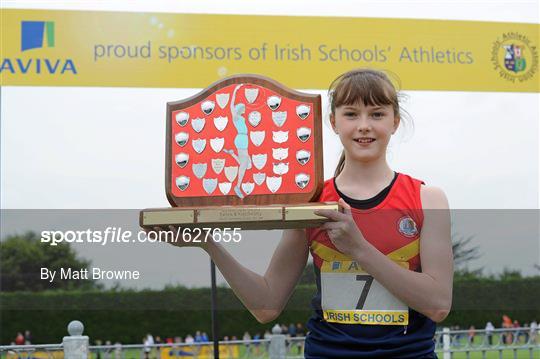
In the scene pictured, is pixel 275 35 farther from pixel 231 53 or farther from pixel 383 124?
pixel 383 124

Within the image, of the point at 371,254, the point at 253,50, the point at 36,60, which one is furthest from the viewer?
the point at 253,50

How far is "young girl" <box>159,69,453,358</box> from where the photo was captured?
45.8 inches

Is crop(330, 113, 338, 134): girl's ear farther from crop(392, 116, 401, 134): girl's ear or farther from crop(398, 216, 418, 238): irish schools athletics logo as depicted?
crop(398, 216, 418, 238): irish schools athletics logo

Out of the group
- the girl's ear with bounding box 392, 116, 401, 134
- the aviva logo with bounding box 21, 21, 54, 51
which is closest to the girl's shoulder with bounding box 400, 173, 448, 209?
the girl's ear with bounding box 392, 116, 401, 134

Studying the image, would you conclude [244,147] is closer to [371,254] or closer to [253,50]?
[371,254]

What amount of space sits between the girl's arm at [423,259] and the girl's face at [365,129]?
11 centimetres

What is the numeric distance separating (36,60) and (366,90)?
381 centimetres

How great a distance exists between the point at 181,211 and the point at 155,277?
5.54 feet

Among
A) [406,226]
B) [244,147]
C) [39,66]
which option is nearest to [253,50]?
[39,66]

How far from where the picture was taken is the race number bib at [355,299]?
3.89 ft

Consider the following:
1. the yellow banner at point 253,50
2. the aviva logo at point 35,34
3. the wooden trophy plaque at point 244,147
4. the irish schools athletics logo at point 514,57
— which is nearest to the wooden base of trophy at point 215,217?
the wooden trophy plaque at point 244,147

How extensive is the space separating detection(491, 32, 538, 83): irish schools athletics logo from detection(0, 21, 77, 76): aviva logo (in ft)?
9.64

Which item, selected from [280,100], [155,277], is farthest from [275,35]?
[280,100]

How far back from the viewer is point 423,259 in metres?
1.21
